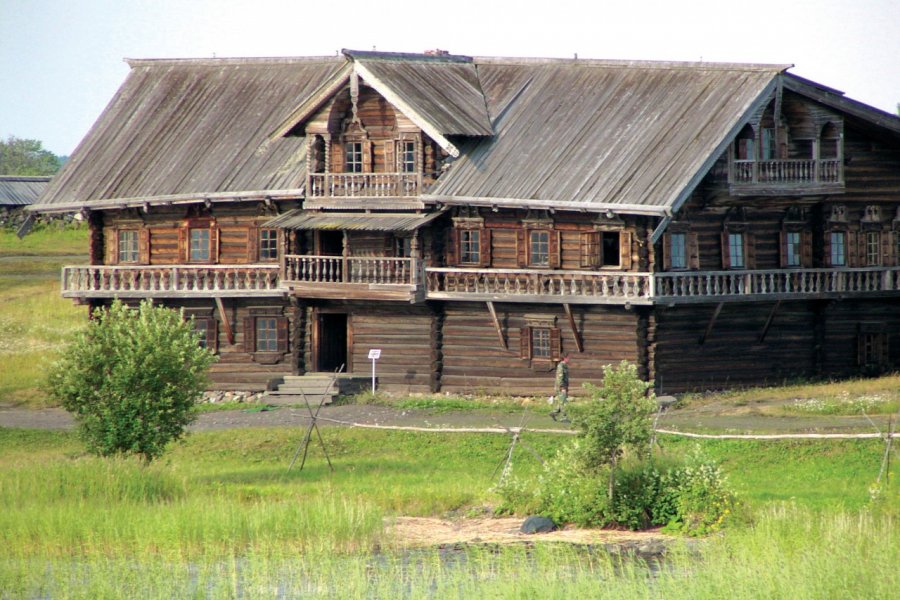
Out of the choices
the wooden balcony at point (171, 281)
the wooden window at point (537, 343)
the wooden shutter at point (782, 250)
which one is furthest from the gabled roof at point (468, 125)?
the wooden shutter at point (782, 250)

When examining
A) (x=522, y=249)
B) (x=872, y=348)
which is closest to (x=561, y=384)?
(x=522, y=249)

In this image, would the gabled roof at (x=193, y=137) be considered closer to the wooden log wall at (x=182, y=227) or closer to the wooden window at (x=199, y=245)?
the wooden log wall at (x=182, y=227)

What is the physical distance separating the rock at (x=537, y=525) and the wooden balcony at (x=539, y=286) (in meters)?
14.2

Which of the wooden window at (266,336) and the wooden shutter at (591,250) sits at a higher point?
the wooden shutter at (591,250)

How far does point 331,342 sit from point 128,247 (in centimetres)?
678

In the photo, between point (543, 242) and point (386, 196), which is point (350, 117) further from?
point (543, 242)

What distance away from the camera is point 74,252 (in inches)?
3123

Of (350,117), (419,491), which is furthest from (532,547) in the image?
(350,117)

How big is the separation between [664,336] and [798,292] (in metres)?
4.11

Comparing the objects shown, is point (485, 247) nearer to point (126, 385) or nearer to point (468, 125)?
point (468, 125)

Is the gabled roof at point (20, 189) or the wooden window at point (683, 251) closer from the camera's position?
the wooden window at point (683, 251)

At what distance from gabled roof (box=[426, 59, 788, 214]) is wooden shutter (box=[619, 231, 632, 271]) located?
1531mm

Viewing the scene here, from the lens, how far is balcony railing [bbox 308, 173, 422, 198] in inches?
1838

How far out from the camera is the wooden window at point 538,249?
4566 cm
